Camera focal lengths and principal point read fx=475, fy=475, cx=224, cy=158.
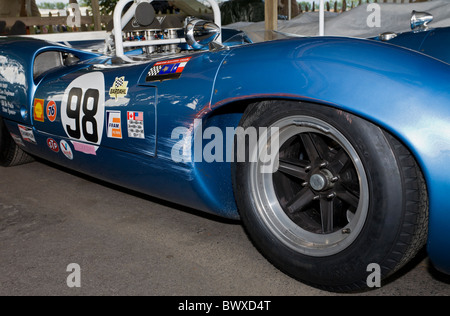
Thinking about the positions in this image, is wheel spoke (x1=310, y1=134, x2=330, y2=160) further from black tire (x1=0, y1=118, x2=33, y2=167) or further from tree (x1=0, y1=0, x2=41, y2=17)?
tree (x1=0, y1=0, x2=41, y2=17)

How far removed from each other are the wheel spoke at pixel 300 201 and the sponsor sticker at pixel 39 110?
6.04 ft

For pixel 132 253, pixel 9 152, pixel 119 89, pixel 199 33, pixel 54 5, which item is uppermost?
pixel 54 5

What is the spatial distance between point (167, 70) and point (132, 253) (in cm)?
91

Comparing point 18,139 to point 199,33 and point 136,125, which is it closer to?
point 136,125

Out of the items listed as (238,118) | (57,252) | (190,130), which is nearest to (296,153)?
(238,118)

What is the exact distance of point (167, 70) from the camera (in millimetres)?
2262

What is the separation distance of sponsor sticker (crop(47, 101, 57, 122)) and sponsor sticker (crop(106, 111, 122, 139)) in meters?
0.62

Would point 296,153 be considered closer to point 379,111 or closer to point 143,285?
point 379,111

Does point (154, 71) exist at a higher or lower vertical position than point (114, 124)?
higher

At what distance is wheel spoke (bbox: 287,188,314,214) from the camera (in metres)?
2.00

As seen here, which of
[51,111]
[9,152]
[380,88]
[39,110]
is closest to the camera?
[380,88]
